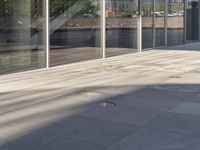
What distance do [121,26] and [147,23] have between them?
2.75 metres

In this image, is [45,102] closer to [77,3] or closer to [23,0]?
[23,0]

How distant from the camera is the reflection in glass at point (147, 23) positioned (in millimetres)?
21438

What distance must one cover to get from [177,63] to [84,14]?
3.63 metres

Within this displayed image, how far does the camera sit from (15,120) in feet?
24.7

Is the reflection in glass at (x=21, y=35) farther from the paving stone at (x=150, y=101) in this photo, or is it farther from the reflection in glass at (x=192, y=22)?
the reflection in glass at (x=192, y=22)

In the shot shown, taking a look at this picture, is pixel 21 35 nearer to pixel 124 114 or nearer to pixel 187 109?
pixel 124 114

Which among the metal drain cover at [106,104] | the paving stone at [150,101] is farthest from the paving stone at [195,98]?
the metal drain cover at [106,104]

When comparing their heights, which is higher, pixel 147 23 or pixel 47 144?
pixel 147 23

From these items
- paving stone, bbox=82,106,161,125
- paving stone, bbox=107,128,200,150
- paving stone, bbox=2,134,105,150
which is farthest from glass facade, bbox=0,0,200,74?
paving stone, bbox=107,128,200,150

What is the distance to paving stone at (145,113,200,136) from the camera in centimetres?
707

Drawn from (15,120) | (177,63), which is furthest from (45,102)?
(177,63)

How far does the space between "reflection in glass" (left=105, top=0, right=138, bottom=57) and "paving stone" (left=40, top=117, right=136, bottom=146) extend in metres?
10.8

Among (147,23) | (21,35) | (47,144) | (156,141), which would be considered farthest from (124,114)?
(147,23)

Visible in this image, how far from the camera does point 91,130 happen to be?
6984 millimetres
